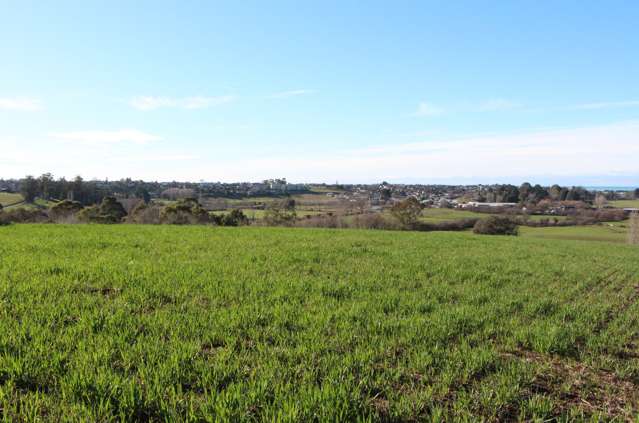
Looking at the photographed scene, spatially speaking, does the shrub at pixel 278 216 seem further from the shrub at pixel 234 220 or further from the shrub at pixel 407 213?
the shrub at pixel 407 213

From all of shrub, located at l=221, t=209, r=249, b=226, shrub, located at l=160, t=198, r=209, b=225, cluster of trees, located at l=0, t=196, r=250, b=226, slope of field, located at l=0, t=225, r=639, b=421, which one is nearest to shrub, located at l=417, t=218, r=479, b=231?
shrub, located at l=221, t=209, r=249, b=226

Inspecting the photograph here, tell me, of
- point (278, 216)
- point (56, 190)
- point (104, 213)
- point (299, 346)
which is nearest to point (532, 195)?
point (278, 216)

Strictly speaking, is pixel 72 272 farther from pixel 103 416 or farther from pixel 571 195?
pixel 571 195

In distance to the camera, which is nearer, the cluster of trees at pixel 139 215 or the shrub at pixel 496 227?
the cluster of trees at pixel 139 215

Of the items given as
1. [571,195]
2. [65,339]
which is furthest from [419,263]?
[571,195]

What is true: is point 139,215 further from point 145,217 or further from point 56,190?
point 56,190

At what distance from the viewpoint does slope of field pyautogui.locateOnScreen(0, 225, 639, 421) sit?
3283 millimetres

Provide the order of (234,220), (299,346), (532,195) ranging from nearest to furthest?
1. (299,346)
2. (234,220)
3. (532,195)

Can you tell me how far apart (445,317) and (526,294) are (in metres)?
3.28

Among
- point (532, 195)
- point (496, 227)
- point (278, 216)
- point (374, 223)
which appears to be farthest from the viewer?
point (532, 195)

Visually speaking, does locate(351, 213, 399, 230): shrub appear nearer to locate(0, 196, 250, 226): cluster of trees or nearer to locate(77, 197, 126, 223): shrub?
locate(0, 196, 250, 226): cluster of trees

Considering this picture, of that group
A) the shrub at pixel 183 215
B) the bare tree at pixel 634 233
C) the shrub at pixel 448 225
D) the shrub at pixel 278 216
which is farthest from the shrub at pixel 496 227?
the shrub at pixel 183 215

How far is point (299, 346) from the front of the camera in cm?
442

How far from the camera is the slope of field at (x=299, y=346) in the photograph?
328 cm
